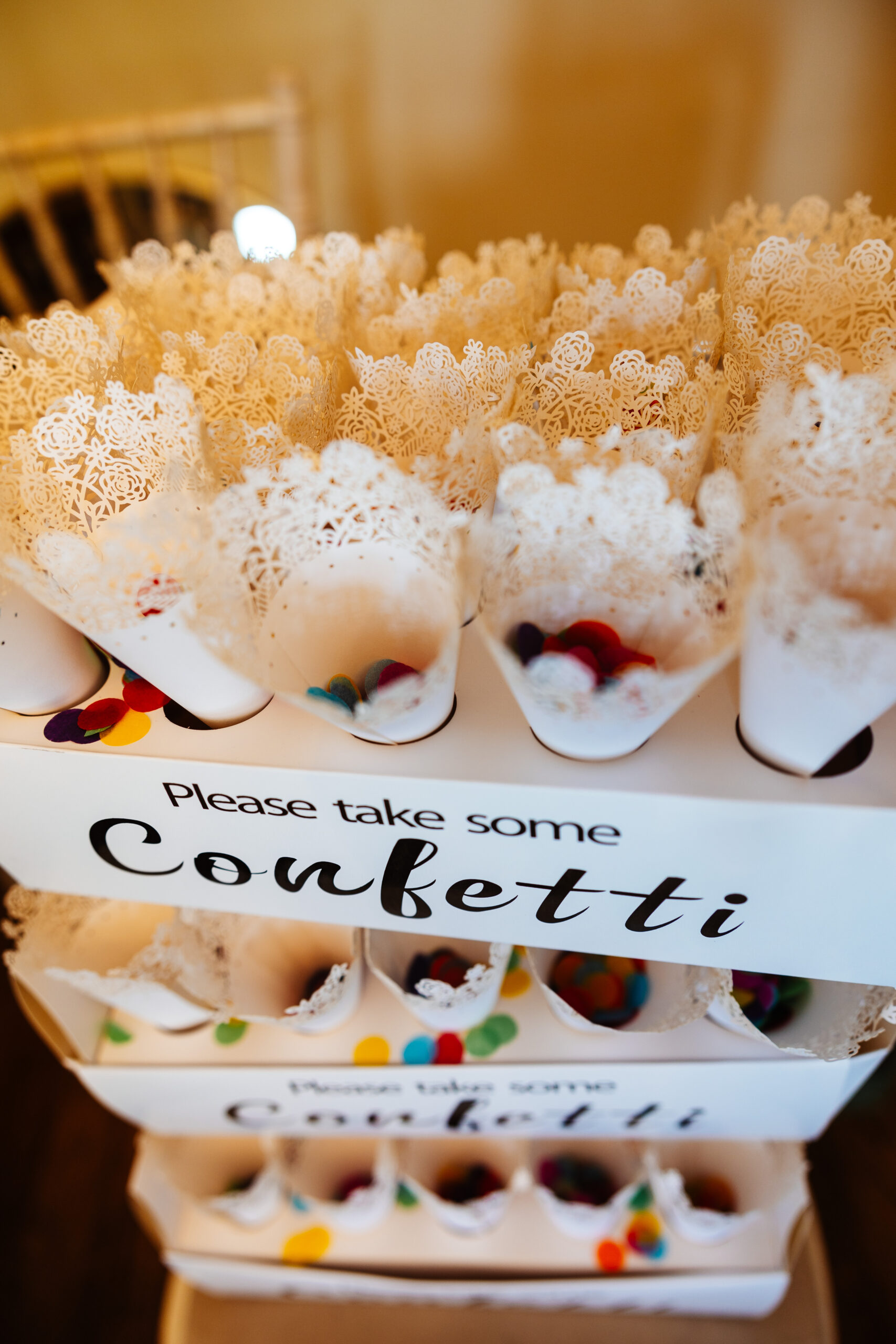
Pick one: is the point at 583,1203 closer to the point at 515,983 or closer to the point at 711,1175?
the point at 711,1175

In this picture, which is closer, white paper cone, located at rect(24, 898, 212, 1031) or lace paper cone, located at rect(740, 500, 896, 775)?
lace paper cone, located at rect(740, 500, 896, 775)

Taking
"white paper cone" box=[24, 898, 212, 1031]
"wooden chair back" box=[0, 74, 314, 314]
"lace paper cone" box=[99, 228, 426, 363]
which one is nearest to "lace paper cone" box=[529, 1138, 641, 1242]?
"white paper cone" box=[24, 898, 212, 1031]

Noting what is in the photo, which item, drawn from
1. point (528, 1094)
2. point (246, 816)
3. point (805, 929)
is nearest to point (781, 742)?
point (805, 929)

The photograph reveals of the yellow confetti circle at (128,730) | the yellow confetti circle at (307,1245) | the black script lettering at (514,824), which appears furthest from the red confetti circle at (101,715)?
the yellow confetti circle at (307,1245)

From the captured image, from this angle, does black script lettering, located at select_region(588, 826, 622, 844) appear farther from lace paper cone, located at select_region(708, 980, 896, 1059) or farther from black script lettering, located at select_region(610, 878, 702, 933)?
lace paper cone, located at select_region(708, 980, 896, 1059)

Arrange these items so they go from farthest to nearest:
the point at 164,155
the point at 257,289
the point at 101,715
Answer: the point at 164,155 → the point at 257,289 → the point at 101,715

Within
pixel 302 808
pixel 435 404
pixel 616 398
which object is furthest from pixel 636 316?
pixel 302 808
